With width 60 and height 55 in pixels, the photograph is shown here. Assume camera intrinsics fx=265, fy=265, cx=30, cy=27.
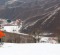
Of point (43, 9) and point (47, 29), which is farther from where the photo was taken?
point (43, 9)

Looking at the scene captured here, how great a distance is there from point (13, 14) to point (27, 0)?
1883cm

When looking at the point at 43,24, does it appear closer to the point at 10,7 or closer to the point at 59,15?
the point at 59,15

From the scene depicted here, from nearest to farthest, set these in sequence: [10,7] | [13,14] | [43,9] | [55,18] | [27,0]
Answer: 1. [55,18]
2. [43,9]
3. [13,14]
4. [10,7]
5. [27,0]

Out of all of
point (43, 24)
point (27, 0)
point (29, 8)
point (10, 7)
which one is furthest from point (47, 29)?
point (27, 0)

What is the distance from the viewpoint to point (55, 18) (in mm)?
53188

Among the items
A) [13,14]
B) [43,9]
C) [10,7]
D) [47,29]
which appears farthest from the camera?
[10,7]

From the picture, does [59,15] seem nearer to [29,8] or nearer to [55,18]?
[55,18]

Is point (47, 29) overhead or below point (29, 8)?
below
